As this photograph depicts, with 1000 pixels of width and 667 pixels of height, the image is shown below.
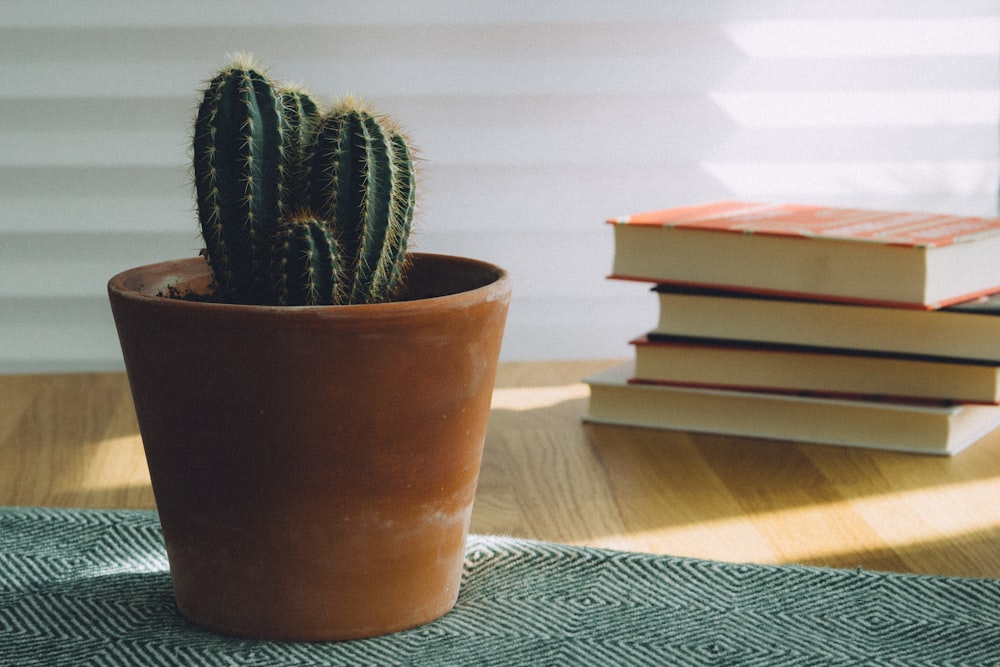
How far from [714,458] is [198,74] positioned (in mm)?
912

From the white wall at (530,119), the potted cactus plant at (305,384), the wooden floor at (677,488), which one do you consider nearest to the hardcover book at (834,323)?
the wooden floor at (677,488)

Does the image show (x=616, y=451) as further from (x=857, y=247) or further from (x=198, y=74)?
(x=198, y=74)

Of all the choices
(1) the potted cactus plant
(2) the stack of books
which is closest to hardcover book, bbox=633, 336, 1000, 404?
(2) the stack of books

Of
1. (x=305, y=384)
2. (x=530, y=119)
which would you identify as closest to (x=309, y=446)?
(x=305, y=384)

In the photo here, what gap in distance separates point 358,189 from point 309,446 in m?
0.17

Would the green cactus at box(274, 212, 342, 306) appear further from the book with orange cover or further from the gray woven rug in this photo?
the book with orange cover

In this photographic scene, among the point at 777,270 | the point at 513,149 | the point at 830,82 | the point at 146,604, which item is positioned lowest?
the point at 146,604

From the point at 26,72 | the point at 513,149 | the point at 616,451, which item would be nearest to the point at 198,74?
the point at 26,72

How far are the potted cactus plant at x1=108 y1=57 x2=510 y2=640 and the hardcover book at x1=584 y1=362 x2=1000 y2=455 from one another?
0.53 metres

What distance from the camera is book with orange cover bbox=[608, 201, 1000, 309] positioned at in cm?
117

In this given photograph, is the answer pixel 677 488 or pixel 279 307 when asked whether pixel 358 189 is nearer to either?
pixel 279 307

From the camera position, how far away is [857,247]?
1.19 m

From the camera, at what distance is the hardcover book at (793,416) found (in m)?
1.20

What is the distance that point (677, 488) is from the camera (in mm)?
1093
